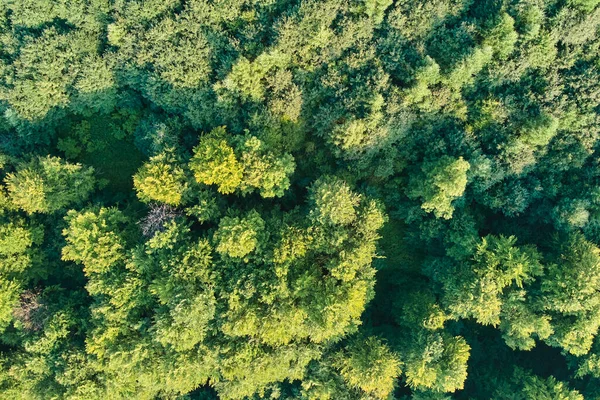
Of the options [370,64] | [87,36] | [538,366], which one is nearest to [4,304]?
[87,36]

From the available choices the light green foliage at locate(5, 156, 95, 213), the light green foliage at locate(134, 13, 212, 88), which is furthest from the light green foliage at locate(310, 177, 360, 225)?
the light green foliage at locate(5, 156, 95, 213)

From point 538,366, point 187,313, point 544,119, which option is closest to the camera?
point 187,313

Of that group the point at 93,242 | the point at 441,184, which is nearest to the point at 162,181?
the point at 93,242

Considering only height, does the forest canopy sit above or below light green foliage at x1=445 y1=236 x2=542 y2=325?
above

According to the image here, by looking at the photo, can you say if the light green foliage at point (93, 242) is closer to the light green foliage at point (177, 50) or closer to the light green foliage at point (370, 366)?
the light green foliage at point (177, 50)

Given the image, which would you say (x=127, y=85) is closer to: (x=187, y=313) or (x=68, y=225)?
(x=68, y=225)

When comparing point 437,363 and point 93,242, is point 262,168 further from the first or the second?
point 437,363

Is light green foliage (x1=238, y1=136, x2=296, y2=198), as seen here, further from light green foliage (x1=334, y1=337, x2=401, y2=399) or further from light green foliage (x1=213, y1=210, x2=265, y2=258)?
light green foliage (x1=334, y1=337, x2=401, y2=399)
